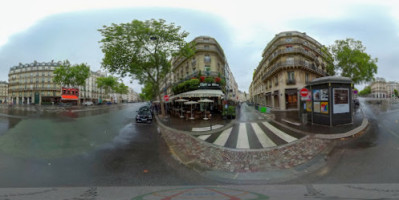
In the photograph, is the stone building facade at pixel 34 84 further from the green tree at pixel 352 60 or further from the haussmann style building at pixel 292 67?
the green tree at pixel 352 60

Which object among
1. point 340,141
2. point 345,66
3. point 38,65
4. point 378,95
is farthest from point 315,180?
point 378,95

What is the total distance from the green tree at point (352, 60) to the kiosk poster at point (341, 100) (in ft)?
63.5

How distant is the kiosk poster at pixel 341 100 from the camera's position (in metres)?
10.2

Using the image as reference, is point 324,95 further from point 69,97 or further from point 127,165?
point 69,97

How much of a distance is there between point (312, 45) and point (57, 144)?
38840 mm

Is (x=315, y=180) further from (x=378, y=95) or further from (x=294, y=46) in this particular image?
(x=378, y=95)

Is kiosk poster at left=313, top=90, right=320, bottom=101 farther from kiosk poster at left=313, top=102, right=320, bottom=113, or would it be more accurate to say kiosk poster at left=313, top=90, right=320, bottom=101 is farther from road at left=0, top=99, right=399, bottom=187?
road at left=0, top=99, right=399, bottom=187

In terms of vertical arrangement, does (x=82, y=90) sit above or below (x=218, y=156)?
above

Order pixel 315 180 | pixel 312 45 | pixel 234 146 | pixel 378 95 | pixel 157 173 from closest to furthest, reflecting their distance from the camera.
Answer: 1. pixel 315 180
2. pixel 157 173
3. pixel 234 146
4. pixel 312 45
5. pixel 378 95

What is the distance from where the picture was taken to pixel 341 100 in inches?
406

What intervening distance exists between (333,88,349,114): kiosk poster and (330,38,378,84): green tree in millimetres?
19346

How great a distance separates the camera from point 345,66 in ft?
80.5

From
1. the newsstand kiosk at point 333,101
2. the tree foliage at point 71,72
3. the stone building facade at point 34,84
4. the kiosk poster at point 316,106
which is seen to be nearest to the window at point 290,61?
the newsstand kiosk at point 333,101

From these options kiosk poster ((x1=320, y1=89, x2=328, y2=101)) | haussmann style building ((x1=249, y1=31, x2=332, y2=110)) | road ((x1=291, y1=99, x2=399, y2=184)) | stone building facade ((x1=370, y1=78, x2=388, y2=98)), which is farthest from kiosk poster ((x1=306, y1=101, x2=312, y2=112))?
stone building facade ((x1=370, y1=78, x2=388, y2=98))
